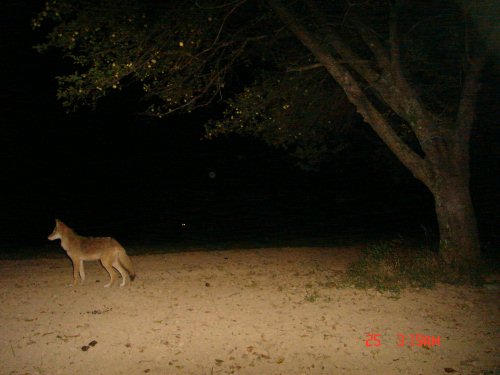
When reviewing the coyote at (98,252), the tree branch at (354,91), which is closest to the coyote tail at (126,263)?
the coyote at (98,252)

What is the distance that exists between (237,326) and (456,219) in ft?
17.0

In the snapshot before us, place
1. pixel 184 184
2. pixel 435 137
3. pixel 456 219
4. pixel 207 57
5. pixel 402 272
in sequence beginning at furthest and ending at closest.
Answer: pixel 184 184 → pixel 207 57 → pixel 435 137 → pixel 456 219 → pixel 402 272

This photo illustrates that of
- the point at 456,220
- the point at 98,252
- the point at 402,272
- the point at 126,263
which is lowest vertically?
the point at 402,272

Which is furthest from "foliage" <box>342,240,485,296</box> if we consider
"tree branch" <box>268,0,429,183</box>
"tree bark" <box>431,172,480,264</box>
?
"tree branch" <box>268,0,429,183</box>

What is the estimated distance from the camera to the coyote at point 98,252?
28.1 ft

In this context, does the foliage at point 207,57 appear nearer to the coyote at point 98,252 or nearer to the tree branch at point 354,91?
the tree branch at point 354,91

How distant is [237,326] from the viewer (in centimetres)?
657

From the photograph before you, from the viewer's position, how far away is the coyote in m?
8.58

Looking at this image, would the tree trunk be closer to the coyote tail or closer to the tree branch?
the tree branch

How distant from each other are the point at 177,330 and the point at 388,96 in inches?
251

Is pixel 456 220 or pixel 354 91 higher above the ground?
pixel 354 91

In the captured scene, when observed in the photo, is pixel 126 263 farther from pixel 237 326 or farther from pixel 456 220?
pixel 456 220

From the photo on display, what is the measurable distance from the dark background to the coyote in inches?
351
